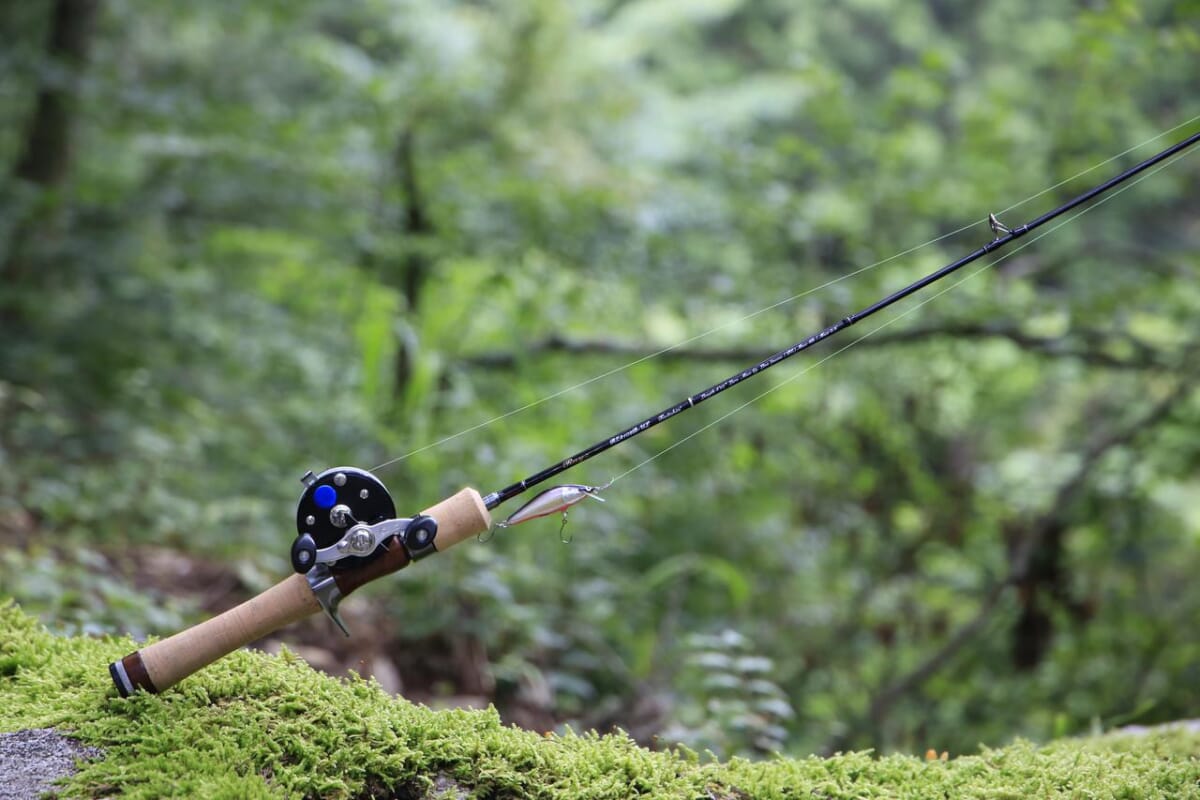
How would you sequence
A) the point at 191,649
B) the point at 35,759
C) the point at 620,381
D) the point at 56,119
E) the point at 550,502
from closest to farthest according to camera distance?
the point at 35,759 < the point at 191,649 < the point at 550,502 < the point at 620,381 < the point at 56,119

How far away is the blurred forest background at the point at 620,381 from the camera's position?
4.52m

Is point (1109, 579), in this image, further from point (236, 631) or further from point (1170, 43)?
point (236, 631)

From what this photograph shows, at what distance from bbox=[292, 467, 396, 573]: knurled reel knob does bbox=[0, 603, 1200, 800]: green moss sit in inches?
10.7

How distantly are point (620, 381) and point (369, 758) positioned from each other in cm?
472

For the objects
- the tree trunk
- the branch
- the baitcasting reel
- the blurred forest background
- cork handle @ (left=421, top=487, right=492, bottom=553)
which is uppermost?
the tree trunk

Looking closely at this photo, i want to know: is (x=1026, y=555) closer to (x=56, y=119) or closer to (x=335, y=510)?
(x=335, y=510)

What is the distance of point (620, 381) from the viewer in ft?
20.7

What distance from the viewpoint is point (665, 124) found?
11.9m

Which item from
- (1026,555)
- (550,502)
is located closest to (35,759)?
(550,502)

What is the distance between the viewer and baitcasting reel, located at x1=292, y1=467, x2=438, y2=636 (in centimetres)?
181

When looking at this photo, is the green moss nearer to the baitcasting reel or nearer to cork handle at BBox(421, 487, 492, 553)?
the baitcasting reel

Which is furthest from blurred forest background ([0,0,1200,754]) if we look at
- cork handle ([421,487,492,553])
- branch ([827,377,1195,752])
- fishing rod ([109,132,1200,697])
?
cork handle ([421,487,492,553])

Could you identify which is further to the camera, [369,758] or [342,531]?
[342,531]

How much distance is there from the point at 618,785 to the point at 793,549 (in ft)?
13.9
